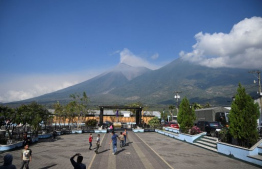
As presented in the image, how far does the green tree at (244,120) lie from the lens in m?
14.3

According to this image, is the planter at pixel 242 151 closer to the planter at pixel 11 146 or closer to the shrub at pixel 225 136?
the shrub at pixel 225 136

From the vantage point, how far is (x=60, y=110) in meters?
56.4

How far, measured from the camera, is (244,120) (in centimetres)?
1472

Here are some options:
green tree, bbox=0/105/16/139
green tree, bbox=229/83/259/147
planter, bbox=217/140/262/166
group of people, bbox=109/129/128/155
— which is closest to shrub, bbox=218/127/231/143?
planter, bbox=217/140/262/166

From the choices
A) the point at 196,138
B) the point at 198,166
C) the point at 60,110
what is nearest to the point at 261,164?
the point at 198,166

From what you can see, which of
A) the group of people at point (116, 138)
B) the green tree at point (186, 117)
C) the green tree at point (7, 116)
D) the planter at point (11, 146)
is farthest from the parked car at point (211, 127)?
the green tree at point (7, 116)

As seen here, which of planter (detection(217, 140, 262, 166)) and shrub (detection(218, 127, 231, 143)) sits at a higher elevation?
shrub (detection(218, 127, 231, 143))

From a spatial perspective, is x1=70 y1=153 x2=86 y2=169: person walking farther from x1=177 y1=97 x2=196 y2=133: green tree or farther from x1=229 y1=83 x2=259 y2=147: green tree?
x1=177 y1=97 x2=196 y2=133: green tree

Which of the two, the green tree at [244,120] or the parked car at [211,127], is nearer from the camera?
the green tree at [244,120]

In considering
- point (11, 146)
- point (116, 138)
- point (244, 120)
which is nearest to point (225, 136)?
point (244, 120)

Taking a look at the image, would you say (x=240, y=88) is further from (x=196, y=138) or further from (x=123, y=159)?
(x=123, y=159)

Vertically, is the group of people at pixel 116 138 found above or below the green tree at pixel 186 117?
below

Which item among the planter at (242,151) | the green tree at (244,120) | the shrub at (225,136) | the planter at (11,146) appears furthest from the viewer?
the planter at (11,146)

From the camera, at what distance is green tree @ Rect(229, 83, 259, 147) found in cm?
1427
